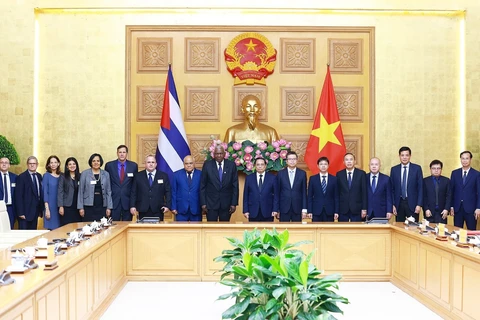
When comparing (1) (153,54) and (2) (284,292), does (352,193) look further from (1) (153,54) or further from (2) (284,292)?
(2) (284,292)

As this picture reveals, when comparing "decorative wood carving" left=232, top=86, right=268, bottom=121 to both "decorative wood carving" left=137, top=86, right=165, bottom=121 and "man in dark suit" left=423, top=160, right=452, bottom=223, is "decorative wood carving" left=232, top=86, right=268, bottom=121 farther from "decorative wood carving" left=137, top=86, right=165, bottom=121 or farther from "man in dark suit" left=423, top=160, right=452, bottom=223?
"man in dark suit" left=423, top=160, right=452, bottom=223

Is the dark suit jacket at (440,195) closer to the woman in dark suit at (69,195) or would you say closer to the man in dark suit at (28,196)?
the woman in dark suit at (69,195)

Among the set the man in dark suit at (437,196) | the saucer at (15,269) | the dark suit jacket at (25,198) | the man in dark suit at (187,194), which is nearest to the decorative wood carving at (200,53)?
the man in dark suit at (187,194)

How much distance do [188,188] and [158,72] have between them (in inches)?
91.8

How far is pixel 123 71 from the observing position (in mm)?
8219

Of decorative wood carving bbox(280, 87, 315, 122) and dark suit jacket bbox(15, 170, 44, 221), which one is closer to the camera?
dark suit jacket bbox(15, 170, 44, 221)

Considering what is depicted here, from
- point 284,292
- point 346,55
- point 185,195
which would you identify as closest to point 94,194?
point 185,195

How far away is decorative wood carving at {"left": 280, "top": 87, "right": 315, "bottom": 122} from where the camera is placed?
329 inches

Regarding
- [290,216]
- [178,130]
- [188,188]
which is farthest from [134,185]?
[290,216]

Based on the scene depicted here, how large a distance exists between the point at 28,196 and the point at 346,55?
5022 millimetres

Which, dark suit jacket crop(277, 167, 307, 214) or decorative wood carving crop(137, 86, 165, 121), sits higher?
decorative wood carving crop(137, 86, 165, 121)

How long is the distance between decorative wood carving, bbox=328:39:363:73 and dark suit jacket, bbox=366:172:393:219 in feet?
7.71

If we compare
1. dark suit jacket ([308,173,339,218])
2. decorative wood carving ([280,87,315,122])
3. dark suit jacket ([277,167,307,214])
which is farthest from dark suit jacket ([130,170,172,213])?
decorative wood carving ([280,87,315,122])

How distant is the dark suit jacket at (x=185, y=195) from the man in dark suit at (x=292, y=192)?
1046mm
